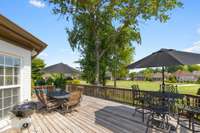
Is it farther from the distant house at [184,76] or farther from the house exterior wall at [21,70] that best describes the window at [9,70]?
the distant house at [184,76]

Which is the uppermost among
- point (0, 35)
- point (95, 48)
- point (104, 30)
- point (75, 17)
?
point (75, 17)

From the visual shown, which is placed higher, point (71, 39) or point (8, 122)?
point (71, 39)

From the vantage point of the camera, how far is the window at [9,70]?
16.9 feet

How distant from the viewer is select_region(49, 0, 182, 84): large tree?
55.2ft

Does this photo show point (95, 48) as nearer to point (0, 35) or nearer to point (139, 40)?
point (139, 40)

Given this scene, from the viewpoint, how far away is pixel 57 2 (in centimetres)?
1706

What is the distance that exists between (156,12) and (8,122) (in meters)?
15.6

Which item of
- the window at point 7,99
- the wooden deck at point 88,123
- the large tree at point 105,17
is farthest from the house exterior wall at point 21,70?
the large tree at point 105,17

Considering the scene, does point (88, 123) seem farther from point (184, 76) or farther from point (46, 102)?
point (184, 76)

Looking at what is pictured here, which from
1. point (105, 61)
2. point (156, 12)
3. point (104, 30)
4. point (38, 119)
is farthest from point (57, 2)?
point (38, 119)

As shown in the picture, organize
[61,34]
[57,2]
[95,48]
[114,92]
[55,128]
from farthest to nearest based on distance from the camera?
[61,34], [95,48], [57,2], [114,92], [55,128]

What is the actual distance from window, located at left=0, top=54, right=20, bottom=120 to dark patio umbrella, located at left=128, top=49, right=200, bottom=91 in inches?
161

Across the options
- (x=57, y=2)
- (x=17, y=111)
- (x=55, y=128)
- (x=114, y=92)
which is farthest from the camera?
(x=57, y=2)

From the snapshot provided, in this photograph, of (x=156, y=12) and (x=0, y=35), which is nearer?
(x=0, y=35)
